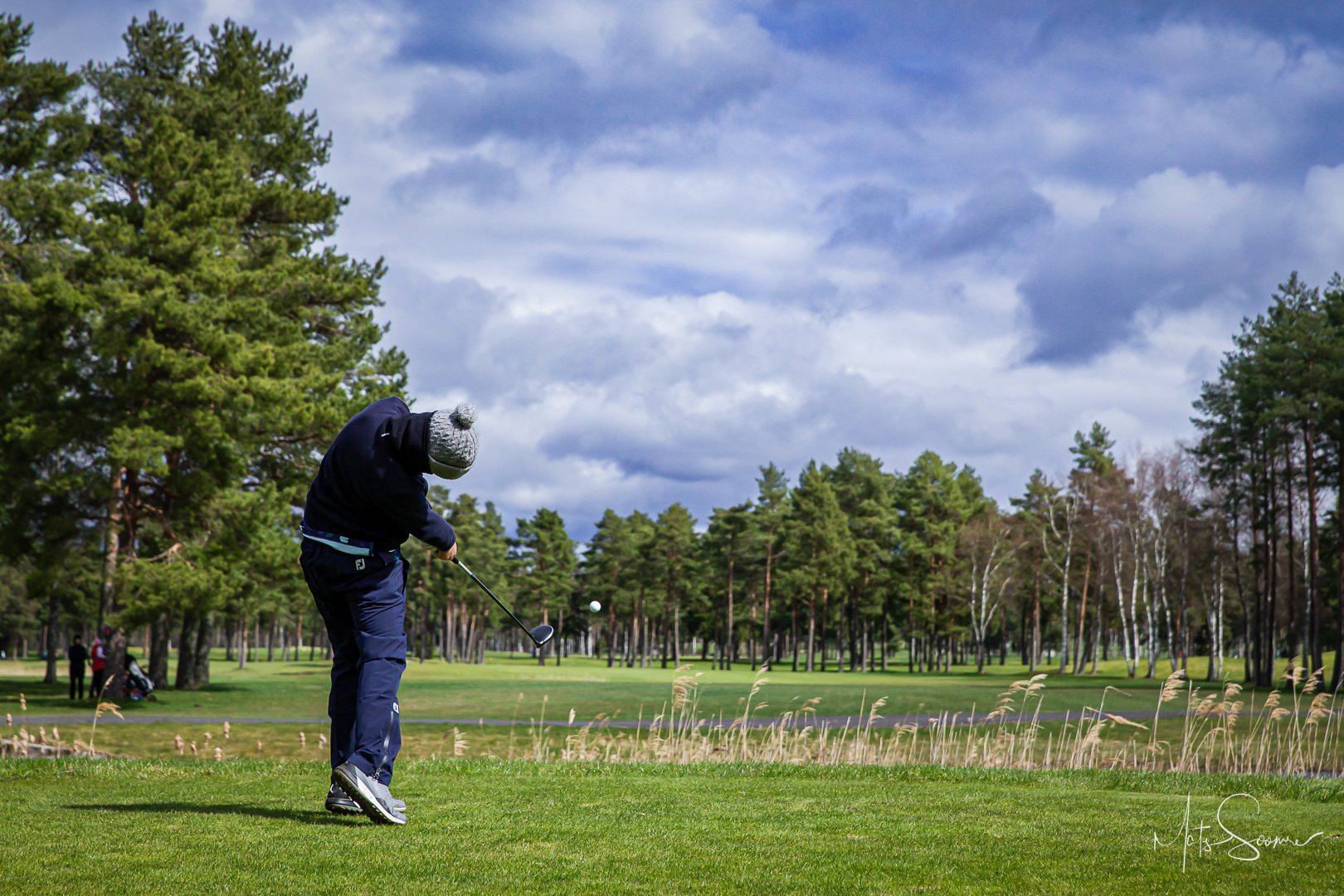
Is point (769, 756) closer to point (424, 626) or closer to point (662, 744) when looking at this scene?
point (662, 744)

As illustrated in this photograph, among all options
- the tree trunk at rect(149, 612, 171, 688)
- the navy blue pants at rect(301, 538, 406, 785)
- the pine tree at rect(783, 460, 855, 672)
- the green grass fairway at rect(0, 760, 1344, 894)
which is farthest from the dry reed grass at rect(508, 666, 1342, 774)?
the pine tree at rect(783, 460, 855, 672)

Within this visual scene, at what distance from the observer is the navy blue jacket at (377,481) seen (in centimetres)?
545

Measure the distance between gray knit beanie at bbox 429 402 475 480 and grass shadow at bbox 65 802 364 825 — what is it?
1705 millimetres

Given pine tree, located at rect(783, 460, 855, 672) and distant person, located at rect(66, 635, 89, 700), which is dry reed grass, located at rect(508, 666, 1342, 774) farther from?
pine tree, located at rect(783, 460, 855, 672)

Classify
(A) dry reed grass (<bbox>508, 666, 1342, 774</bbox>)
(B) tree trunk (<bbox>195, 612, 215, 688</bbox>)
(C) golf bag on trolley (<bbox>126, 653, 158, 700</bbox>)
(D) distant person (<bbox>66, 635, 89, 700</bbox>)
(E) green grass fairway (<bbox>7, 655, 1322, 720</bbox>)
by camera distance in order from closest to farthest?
(A) dry reed grass (<bbox>508, 666, 1342, 774</bbox>), (E) green grass fairway (<bbox>7, 655, 1322, 720</bbox>), (C) golf bag on trolley (<bbox>126, 653, 158, 700</bbox>), (D) distant person (<bbox>66, 635, 89, 700</bbox>), (B) tree trunk (<bbox>195, 612, 215, 688</bbox>)

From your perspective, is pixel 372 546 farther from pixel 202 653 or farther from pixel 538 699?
pixel 202 653

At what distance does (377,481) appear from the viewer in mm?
5445

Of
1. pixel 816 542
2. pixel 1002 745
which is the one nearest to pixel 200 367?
pixel 1002 745

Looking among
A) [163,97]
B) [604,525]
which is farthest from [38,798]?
[604,525]

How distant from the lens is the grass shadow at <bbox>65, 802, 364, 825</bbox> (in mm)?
5509

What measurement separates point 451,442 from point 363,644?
3.55ft

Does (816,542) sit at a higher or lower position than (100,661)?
higher

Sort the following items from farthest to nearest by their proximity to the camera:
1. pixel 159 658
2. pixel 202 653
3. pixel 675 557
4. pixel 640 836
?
pixel 675 557
pixel 202 653
pixel 159 658
pixel 640 836

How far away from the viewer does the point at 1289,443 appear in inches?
1682
